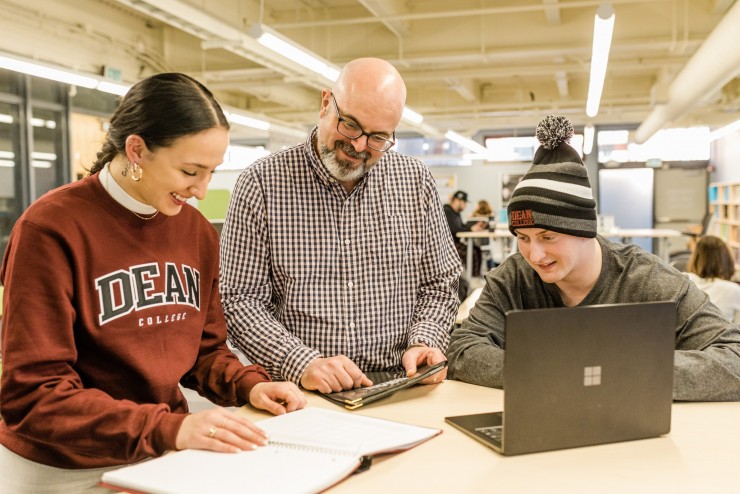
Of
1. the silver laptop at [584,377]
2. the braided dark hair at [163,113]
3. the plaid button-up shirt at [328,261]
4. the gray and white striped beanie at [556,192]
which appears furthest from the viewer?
the plaid button-up shirt at [328,261]

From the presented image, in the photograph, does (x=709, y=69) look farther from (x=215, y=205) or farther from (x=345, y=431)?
(x=345, y=431)

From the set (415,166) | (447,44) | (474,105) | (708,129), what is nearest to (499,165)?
(474,105)

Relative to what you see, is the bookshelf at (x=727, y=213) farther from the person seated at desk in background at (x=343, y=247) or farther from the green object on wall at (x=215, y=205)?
the person seated at desk in background at (x=343, y=247)

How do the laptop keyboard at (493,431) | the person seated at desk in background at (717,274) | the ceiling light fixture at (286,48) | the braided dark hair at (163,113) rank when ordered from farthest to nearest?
the ceiling light fixture at (286,48)
the person seated at desk in background at (717,274)
the braided dark hair at (163,113)
the laptop keyboard at (493,431)

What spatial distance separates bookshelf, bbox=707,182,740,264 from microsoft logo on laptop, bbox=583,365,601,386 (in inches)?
447

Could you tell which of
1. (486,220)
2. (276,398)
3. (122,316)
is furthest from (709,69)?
(122,316)

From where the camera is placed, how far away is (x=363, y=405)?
1.53 meters

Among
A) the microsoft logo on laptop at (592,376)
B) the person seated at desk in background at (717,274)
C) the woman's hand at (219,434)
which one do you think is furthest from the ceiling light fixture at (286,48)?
the microsoft logo on laptop at (592,376)

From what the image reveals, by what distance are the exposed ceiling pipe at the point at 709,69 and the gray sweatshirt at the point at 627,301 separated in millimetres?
4691

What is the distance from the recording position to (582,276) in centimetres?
171

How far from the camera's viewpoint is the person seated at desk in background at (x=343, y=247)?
1838 mm

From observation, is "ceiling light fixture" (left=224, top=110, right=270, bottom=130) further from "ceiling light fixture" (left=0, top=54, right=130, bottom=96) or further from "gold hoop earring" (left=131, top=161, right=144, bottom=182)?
"gold hoop earring" (left=131, top=161, right=144, bottom=182)

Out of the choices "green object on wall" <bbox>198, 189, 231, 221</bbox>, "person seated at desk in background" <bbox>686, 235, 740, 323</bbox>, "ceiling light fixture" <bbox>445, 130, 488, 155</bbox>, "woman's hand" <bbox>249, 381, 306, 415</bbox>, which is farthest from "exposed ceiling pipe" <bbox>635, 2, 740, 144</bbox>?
"woman's hand" <bbox>249, 381, 306, 415</bbox>

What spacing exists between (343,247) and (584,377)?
0.94 metres
